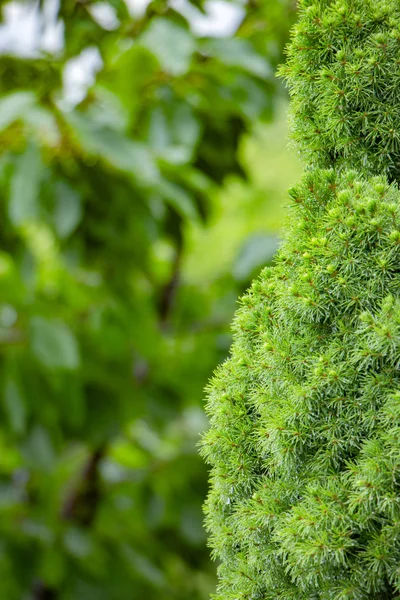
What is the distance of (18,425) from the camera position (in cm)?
334

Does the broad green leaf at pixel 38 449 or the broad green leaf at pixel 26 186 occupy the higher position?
the broad green leaf at pixel 26 186

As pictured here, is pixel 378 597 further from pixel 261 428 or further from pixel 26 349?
pixel 26 349

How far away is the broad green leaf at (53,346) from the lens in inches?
124

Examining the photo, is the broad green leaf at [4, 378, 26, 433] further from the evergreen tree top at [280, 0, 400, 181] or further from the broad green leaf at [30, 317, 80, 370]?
the evergreen tree top at [280, 0, 400, 181]

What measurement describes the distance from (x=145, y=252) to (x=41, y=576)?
1671 millimetres

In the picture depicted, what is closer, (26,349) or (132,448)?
(26,349)

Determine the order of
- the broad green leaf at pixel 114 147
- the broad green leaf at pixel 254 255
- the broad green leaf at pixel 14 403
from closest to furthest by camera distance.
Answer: the broad green leaf at pixel 114 147 < the broad green leaf at pixel 254 255 < the broad green leaf at pixel 14 403

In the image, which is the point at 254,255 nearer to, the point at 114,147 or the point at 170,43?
the point at 114,147

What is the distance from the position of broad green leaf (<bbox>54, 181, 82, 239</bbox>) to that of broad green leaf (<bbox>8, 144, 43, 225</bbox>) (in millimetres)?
101

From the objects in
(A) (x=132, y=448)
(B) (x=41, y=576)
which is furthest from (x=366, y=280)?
(A) (x=132, y=448)

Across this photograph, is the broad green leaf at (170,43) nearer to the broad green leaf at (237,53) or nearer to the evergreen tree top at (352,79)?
the broad green leaf at (237,53)

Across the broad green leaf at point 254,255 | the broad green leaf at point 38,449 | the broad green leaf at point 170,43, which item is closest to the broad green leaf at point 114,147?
the broad green leaf at point 170,43

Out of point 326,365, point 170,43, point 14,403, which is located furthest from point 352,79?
point 14,403

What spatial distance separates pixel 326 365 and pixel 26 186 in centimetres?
175
